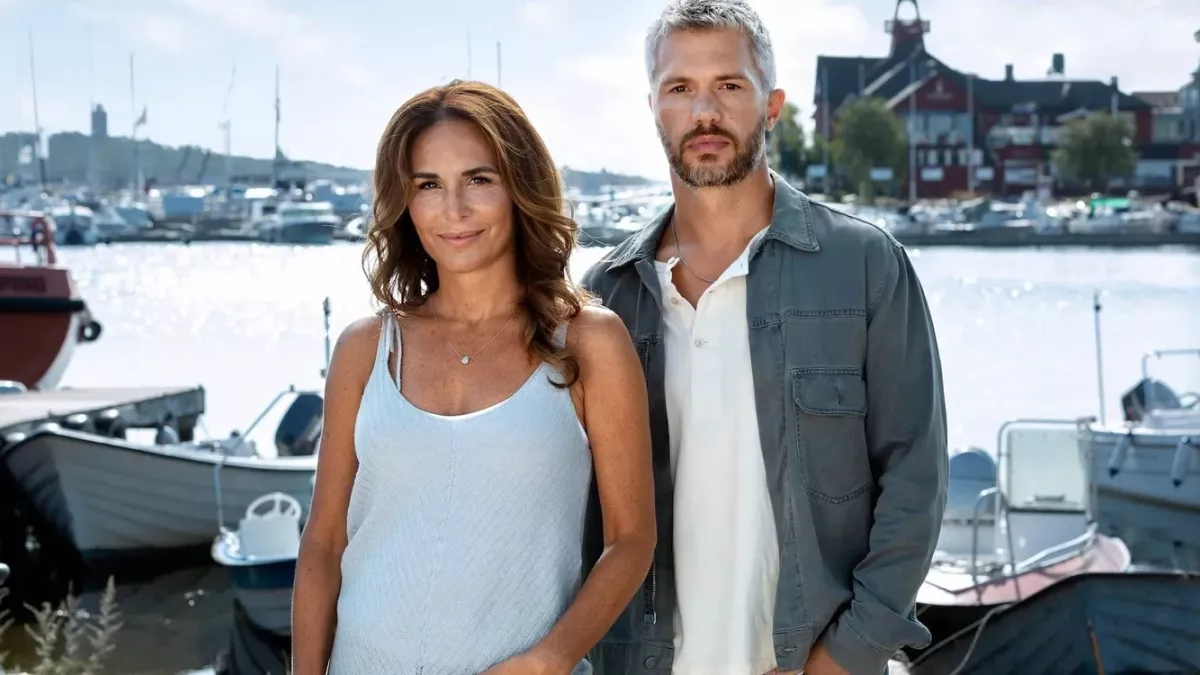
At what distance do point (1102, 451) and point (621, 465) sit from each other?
31.9ft

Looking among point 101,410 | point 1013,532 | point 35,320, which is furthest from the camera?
point 35,320

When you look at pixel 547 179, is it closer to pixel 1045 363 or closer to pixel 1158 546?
pixel 1158 546

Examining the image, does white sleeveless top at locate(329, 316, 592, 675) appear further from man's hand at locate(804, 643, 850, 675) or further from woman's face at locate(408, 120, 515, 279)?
man's hand at locate(804, 643, 850, 675)

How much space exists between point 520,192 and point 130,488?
Result: 38.9 feet

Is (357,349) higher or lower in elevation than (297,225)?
lower

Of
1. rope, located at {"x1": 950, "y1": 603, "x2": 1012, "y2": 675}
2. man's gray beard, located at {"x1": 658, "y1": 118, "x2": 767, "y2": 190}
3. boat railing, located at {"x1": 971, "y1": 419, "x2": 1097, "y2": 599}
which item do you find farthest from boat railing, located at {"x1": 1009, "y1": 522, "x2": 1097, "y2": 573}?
man's gray beard, located at {"x1": 658, "y1": 118, "x2": 767, "y2": 190}

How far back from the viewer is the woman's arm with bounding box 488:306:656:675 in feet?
8.09

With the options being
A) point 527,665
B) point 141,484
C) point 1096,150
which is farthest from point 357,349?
point 1096,150

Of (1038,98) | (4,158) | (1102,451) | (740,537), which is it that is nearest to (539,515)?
(740,537)

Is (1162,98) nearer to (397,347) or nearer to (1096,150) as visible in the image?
(1096,150)

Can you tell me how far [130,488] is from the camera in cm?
1351

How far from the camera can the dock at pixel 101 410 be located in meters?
14.7

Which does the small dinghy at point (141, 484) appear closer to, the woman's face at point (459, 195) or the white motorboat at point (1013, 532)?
the white motorboat at point (1013, 532)

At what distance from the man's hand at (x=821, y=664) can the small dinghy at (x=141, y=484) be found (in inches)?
405
